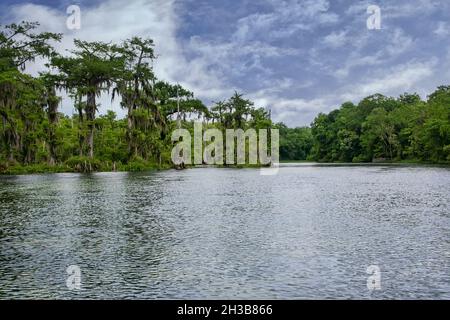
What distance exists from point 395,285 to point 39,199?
22130 mm

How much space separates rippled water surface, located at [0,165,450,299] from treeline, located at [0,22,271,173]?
38132 millimetres

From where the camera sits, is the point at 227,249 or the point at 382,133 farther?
the point at 382,133

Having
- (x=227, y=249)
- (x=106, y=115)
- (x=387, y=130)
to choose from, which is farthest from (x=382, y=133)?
(x=227, y=249)

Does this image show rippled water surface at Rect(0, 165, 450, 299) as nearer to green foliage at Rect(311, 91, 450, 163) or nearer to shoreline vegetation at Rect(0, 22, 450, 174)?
shoreline vegetation at Rect(0, 22, 450, 174)

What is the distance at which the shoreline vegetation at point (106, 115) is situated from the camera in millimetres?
58031

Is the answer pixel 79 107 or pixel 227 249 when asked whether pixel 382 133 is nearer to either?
pixel 79 107

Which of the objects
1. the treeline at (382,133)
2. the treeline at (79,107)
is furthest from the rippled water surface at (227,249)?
the treeline at (382,133)

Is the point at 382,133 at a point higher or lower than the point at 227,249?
higher

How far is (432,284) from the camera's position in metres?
9.45

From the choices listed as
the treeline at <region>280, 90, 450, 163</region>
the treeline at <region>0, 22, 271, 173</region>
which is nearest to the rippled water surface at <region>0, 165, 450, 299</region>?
the treeline at <region>0, 22, 271, 173</region>

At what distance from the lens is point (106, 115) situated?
9250 centimetres

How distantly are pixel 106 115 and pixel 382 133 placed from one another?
6320 cm
